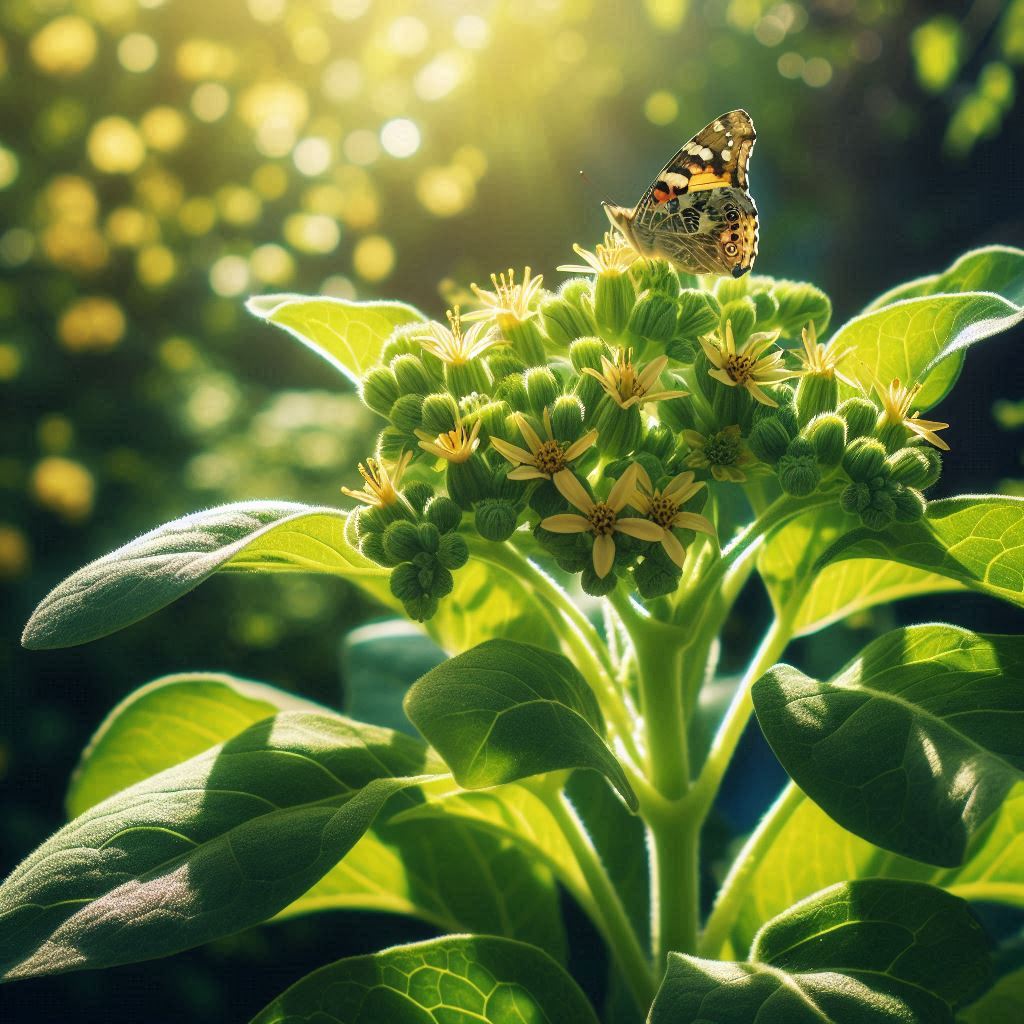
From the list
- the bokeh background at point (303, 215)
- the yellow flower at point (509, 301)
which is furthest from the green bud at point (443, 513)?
the bokeh background at point (303, 215)

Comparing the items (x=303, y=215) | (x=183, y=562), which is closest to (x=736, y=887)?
(x=183, y=562)

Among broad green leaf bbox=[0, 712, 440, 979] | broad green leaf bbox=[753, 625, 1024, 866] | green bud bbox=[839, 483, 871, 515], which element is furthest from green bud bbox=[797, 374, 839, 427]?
broad green leaf bbox=[0, 712, 440, 979]

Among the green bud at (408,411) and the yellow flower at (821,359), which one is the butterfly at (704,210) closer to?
the yellow flower at (821,359)

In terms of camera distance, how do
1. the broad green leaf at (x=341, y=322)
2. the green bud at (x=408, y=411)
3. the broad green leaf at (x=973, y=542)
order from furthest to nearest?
the broad green leaf at (x=341, y=322)
the green bud at (x=408, y=411)
the broad green leaf at (x=973, y=542)

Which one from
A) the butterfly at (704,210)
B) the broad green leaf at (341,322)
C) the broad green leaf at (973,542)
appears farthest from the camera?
the butterfly at (704,210)

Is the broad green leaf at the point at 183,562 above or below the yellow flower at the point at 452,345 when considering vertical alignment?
below

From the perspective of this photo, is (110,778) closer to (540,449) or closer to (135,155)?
(540,449)
